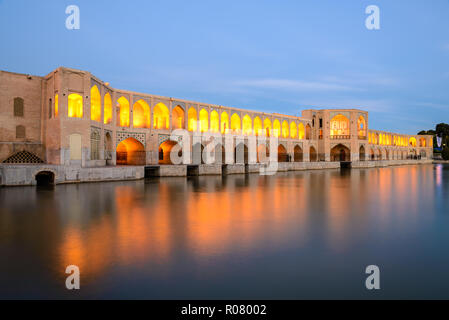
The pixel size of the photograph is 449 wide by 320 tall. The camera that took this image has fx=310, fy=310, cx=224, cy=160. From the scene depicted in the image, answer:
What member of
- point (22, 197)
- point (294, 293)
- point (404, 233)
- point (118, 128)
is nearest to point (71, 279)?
point (294, 293)

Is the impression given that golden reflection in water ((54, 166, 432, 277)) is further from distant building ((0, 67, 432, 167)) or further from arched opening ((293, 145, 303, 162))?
arched opening ((293, 145, 303, 162))

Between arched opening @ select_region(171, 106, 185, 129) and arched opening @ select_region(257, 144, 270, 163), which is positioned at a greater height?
arched opening @ select_region(171, 106, 185, 129)

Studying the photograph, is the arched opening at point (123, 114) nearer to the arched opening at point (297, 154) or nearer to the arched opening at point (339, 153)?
the arched opening at point (297, 154)

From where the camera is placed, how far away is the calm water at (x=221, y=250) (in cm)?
333

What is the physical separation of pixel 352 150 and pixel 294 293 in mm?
36362

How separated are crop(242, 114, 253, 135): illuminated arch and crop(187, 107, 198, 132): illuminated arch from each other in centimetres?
589

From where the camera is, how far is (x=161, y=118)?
78.4ft

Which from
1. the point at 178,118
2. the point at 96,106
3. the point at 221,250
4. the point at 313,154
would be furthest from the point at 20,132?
the point at 313,154

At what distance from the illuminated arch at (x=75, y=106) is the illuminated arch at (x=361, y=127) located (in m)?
31.9

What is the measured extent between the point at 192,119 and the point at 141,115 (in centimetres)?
450

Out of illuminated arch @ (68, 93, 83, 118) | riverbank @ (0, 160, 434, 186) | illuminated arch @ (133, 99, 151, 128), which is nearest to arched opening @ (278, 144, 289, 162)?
riverbank @ (0, 160, 434, 186)

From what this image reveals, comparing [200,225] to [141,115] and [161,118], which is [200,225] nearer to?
[141,115]

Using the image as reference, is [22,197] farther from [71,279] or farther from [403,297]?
[403,297]

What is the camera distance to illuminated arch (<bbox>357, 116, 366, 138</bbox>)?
3762 cm
